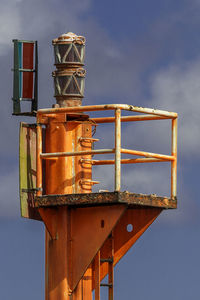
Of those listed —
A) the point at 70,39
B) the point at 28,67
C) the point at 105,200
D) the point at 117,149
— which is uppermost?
the point at 70,39

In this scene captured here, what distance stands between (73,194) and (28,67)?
158 inches

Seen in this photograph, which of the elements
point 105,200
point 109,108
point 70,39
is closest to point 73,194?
point 105,200

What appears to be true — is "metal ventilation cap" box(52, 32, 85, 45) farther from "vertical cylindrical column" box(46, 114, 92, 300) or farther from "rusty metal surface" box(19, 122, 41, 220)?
"rusty metal surface" box(19, 122, 41, 220)

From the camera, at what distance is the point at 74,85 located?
41.5m

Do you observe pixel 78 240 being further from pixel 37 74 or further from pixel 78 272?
pixel 37 74

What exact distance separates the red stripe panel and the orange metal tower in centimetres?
97

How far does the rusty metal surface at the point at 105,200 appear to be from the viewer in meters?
39.4

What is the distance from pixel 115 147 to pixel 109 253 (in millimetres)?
3472

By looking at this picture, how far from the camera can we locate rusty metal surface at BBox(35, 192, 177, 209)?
39.4 meters

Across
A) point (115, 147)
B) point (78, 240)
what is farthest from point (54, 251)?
point (115, 147)

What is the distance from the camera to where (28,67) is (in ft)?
139

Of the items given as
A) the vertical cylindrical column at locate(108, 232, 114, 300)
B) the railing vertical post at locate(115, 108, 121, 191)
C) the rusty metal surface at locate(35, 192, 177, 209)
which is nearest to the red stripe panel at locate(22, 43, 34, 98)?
the rusty metal surface at locate(35, 192, 177, 209)

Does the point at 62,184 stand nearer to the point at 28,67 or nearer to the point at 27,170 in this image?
the point at 27,170

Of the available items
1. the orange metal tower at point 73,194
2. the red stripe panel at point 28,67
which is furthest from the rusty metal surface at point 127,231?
the red stripe panel at point 28,67
